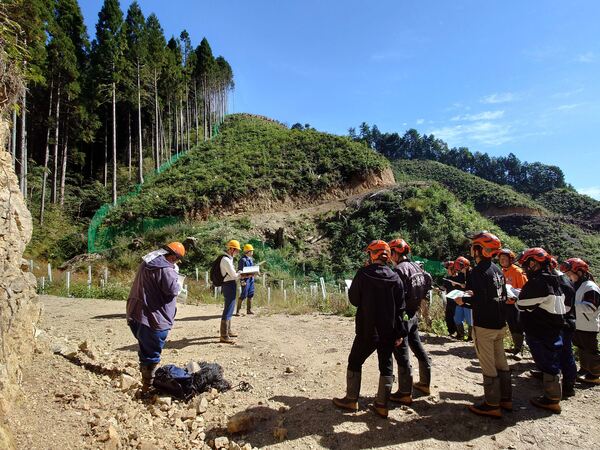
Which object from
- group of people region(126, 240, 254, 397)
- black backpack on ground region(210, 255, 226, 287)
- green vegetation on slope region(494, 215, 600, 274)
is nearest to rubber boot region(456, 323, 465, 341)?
black backpack on ground region(210, 255, 226, 287)

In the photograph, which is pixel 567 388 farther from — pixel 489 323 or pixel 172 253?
pixel 172 253

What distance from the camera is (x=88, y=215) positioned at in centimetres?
2762

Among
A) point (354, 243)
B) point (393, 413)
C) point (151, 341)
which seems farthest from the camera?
point (354, 243)

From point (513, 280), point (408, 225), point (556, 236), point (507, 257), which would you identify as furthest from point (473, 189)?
point (507, 257)

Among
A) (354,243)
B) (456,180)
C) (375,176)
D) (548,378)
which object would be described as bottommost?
(548,378)

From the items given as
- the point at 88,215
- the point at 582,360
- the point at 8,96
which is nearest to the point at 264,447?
the point at 582,360

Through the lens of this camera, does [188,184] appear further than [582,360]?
Yes

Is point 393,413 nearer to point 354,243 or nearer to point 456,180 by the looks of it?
point 354,243

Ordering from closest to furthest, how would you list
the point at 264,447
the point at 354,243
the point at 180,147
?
the point at 264,447, the point at 354,243, the point at 180,147

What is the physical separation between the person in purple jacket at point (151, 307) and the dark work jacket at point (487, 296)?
3.50 m

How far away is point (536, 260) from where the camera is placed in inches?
179

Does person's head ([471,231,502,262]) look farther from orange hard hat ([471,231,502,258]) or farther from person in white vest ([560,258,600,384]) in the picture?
person in white vest ([560,258,600,384])

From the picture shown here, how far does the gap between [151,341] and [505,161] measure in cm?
9794

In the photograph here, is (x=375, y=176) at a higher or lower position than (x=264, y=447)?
higher
